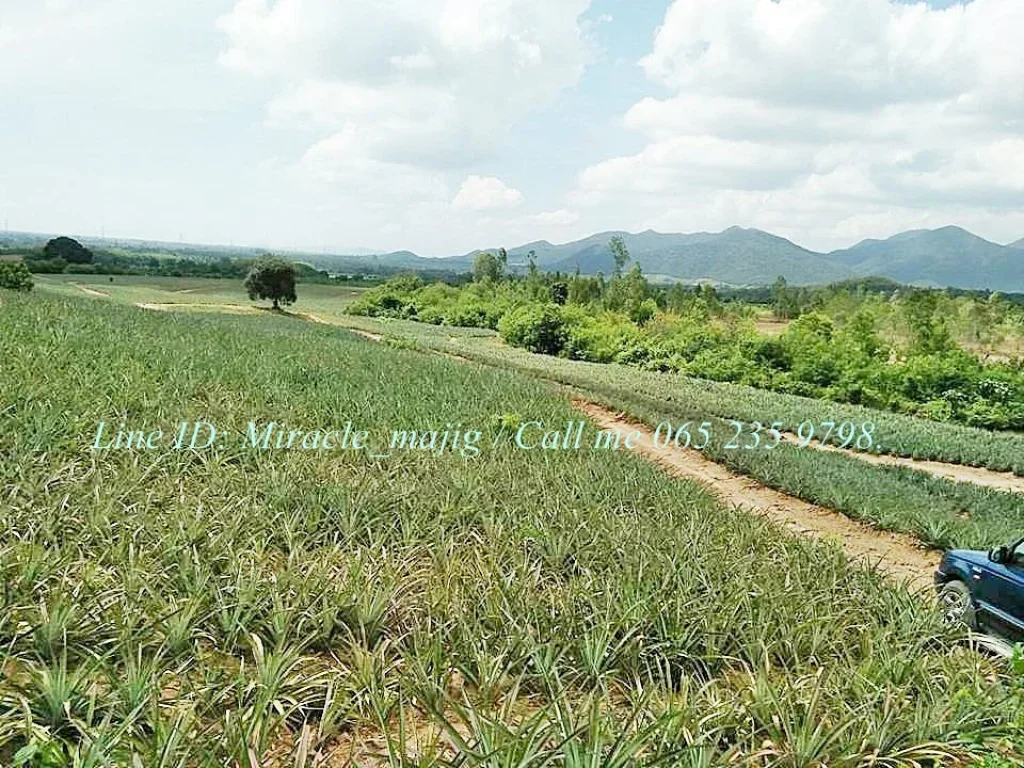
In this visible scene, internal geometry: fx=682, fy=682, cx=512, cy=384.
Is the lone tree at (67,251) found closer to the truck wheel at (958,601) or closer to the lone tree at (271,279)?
the lone tree at (271,279)

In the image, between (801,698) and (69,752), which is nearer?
(69,752)

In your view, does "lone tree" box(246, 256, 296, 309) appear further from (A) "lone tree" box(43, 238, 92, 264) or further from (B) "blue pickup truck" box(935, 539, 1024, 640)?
(B) "blue pickup truck" box(935, 539, 1024, 640)

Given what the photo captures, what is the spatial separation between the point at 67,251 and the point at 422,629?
9578 cm

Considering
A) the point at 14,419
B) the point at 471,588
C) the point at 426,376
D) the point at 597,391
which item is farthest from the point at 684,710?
the point at 597,391

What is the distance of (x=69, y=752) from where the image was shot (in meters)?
2.47

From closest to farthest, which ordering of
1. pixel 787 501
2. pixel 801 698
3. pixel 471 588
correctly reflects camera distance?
pixel 801 698 → pixel 471 588 → pixel 787 501

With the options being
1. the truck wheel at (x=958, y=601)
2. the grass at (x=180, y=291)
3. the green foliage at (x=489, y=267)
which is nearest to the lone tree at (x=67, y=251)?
the grass at (x=180, y=291)

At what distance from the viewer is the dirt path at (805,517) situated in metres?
8.27

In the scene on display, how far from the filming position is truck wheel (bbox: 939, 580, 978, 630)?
225 inches

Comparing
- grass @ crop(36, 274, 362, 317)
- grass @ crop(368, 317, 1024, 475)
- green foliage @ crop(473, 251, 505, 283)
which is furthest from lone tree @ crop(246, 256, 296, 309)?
green foliage @ crop(473, 251, 505, 283)

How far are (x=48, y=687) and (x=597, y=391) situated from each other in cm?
1664

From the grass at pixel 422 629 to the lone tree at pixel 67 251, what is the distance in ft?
292

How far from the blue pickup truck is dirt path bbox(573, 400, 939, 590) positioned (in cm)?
78

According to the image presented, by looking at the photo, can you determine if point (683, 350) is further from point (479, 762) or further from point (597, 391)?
point (479, 762)
